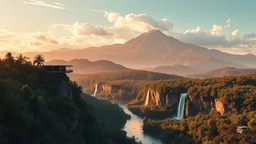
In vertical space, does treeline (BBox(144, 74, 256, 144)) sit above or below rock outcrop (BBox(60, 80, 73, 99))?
below

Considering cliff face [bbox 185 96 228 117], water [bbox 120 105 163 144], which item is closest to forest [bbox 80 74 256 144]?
cliff face [bbox 185 96 228 117]

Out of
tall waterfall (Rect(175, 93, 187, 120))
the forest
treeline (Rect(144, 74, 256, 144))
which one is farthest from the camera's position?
tall waterfall (Rect(175, 93, 187, 120))

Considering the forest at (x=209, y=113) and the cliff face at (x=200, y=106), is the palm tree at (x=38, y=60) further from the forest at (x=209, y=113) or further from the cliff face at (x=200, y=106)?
the cliff face at (x=200, y=106)

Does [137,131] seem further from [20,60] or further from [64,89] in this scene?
[20,60]

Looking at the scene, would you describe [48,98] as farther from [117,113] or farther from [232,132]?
[117,113]

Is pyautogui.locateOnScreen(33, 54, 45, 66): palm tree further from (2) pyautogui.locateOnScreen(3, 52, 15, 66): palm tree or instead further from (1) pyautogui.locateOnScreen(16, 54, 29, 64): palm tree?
(2) pyautogui.locateOnScreen(3, 52, 15, 66): palm tree

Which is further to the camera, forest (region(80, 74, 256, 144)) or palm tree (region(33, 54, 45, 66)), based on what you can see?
forest (region(80, 74, 256, 144))

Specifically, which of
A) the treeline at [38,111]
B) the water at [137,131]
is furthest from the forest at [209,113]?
the treeline at [38,111]

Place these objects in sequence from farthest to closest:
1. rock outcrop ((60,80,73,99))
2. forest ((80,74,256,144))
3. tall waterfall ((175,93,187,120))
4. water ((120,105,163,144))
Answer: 1. tall waterfall ((175,93,187,120))
2. water ((120,105,163,144))
3. forest ((80,74,256,144))
4. rock outcrop ((60,80,73,99))

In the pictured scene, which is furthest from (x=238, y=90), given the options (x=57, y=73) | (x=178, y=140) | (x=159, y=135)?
(x=57, y=73)
